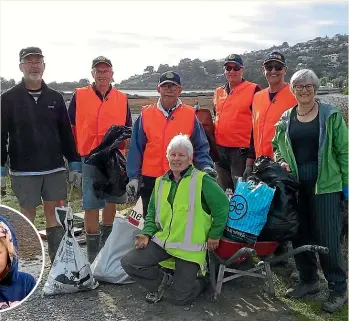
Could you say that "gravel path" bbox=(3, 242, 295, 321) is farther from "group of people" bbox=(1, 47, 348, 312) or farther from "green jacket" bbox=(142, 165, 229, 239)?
"green jacket" bbox=(142, 165, 229, 239)

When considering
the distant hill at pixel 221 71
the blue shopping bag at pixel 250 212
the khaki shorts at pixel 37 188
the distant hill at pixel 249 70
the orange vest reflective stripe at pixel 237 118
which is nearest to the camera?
the blue shopping bag at pixel 250 212

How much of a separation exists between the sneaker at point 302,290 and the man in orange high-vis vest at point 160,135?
133cm

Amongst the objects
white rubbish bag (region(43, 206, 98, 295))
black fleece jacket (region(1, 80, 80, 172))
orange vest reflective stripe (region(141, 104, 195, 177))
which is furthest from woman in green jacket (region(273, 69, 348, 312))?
black fleece jacket (region(1, 80, 80, 172))

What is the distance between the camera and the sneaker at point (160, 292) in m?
4.41

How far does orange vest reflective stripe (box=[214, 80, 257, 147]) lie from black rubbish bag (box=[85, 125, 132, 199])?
1121 mm

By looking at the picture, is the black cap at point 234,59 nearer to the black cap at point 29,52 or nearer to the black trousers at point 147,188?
the black trousers at point 147,188

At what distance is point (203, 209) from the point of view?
4.34 metres

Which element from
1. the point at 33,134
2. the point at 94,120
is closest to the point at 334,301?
the point at 94,120

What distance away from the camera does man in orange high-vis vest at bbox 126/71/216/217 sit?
Result: 4.70 metres

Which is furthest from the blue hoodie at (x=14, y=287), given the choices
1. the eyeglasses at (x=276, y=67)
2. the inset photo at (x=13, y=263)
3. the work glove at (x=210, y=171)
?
the eyeglasses at (x=276, y=67)

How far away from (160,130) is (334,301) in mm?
2134

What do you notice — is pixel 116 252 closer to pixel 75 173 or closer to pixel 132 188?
pixel 132 188

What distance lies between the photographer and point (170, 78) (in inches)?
184

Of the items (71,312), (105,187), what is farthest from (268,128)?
(71,312)
